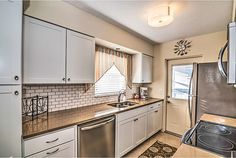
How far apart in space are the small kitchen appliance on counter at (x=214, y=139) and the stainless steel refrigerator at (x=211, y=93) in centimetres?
69

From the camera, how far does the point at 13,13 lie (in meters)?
1.02

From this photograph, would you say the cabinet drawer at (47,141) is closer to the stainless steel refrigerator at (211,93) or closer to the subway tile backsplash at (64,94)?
the subway tile backsplash at (64,94)

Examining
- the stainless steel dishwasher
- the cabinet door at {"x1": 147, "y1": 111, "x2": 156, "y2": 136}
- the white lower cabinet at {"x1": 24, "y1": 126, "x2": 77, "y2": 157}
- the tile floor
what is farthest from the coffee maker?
the white lower cabinet at {"x1": 24, "y1": 126, "x2": 77, "y2": 157}

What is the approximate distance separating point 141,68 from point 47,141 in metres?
2.49

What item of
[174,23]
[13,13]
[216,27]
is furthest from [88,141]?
[216,27]

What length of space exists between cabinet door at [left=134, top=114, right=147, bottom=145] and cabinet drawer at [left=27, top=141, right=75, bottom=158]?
132 centimetres

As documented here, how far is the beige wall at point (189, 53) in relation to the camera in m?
2.66

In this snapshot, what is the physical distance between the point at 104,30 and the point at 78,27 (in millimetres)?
488

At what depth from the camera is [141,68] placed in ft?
10.4

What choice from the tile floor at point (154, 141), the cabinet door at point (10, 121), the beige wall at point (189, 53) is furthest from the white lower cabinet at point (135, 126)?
the cabinet door at point (10, 121)

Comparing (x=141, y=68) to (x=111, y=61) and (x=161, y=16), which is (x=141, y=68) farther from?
(x=161, y=16)

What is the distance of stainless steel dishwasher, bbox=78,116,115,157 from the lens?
1.53 metres

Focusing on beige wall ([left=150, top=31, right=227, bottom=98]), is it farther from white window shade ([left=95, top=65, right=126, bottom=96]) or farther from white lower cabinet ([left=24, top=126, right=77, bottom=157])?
white lower cabinet ([left=24, top=126, right=77, bottom=157])


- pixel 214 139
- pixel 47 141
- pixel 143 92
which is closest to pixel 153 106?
pixel 143 92
